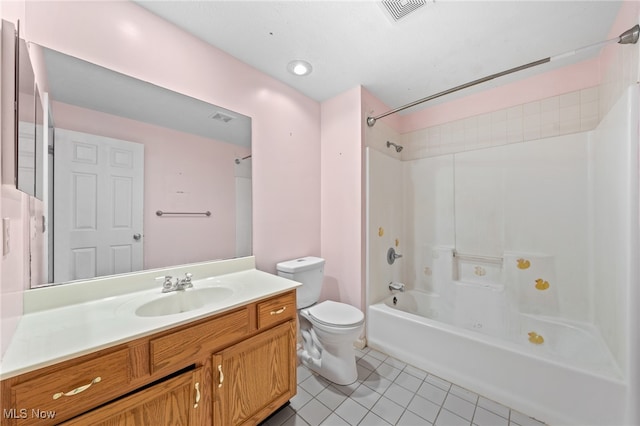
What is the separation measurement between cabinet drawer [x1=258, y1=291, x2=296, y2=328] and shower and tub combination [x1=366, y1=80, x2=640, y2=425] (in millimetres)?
955

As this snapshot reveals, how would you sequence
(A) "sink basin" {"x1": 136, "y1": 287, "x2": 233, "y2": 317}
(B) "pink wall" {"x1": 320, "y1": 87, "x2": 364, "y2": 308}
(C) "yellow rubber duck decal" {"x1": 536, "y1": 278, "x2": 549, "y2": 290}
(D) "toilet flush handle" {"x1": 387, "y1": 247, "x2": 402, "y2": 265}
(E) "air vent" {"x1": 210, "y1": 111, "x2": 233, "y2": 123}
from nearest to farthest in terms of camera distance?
(A) "sink basin" {"x1": 136, "y1": 287, "x2": 233, "y2": 317} < (E) "air vent" {"x1": 210, "y1": 111, "x2": 233, "y2": 123} < (C) "yellow rubber duck decal" {"x1": 536, "y1": 278, "x2": 549, "y2": 290} < (B) "pink wall" {"x1": 320, "y1": 87, "x2": 364, "y2": 308} < (D) "toilet flush handle" {"x1": 387, "y1": 247, "x2": 402, "y2": 265}

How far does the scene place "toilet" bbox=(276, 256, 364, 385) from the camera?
5.24 ft

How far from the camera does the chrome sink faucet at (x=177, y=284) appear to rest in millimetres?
1225

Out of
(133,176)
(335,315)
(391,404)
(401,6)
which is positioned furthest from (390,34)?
(391,404)

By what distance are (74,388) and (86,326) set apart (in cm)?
21

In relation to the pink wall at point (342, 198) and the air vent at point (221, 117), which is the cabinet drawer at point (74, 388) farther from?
the pink wall at point (342, 198)

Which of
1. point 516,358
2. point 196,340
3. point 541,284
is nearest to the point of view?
point 196,340

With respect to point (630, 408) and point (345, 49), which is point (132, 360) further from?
point (630, 408)

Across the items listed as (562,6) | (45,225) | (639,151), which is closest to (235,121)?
(45,225)

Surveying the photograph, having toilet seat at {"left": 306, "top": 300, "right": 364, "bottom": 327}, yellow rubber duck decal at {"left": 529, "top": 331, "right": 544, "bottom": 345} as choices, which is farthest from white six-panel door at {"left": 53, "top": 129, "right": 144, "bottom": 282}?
yellow rubber duck decal at {"left": 529, "top": 331, "right": 544, "bottom": 345}

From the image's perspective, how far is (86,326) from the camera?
2.80ft

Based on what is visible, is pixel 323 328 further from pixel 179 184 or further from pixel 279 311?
pixel 179 184

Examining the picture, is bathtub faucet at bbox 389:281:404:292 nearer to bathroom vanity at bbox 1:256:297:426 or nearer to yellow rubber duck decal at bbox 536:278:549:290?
yellow rubber duck decal at bbox 536:278:549:290

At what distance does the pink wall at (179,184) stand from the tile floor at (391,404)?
41.2 inches
